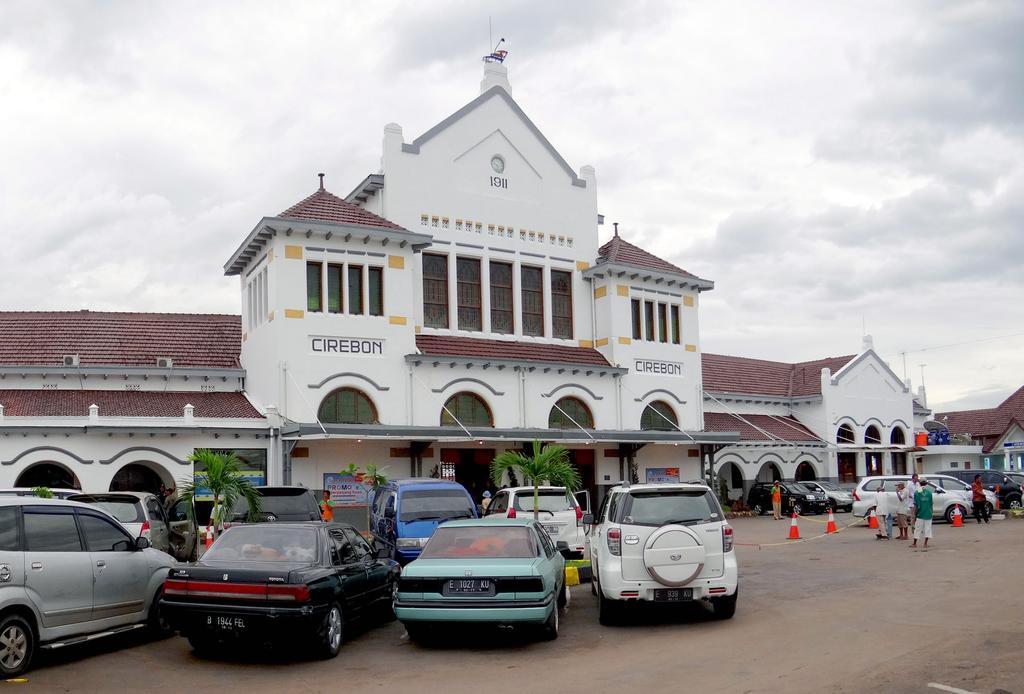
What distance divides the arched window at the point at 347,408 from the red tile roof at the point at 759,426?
15.5 m

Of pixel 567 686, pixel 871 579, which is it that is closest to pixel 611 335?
pixel 871 579

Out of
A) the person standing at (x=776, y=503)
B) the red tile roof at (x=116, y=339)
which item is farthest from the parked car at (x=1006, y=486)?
the red tile roof at (x=116, y=339)

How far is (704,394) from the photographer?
42.5 m

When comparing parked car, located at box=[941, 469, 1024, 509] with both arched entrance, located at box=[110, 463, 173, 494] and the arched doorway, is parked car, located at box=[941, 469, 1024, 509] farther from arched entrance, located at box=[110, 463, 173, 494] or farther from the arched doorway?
the arched doorway

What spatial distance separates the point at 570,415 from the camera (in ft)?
113

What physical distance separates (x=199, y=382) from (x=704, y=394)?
2063 centimetres

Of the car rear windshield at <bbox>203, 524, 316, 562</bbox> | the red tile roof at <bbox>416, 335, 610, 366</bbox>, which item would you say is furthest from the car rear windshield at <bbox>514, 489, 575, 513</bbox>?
the red tile roof at <bbox>416, 335, 610, 366</bbox>

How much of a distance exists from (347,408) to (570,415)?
808 centimetres

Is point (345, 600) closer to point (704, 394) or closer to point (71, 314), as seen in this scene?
point (71, 314)

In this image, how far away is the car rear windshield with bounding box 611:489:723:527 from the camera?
1355 cm

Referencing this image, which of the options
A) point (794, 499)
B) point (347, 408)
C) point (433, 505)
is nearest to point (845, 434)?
point (794, 499)

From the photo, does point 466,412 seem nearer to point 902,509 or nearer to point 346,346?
point 346,346

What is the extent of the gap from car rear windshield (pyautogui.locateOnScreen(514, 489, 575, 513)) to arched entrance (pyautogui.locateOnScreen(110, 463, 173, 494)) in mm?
11403

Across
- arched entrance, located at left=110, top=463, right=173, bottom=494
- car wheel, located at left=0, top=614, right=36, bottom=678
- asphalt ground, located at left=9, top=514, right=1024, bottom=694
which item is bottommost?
asphalt ground, located at left=9, top=514, right=1024, bottom=694
